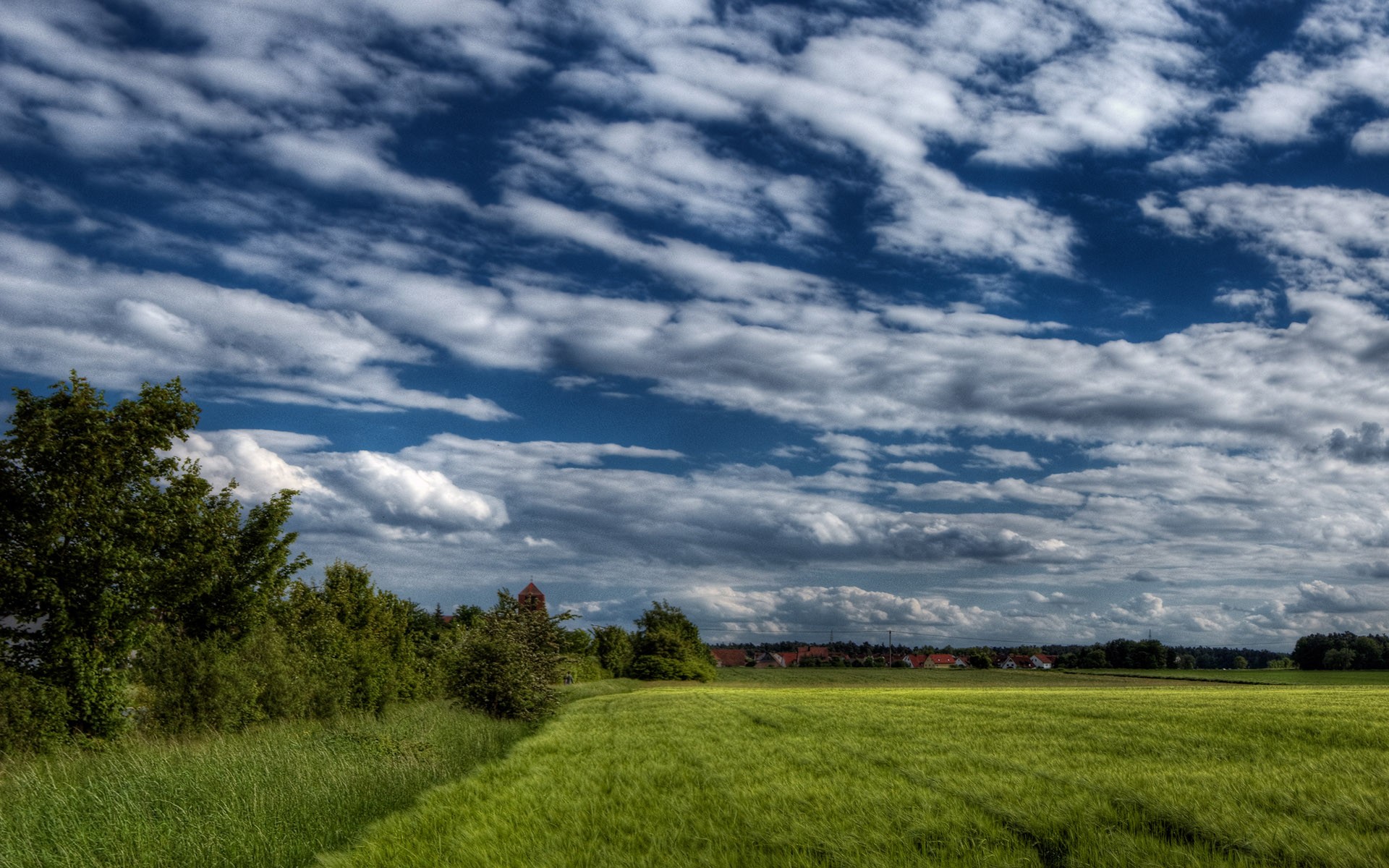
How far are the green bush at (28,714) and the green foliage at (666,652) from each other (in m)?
84.7

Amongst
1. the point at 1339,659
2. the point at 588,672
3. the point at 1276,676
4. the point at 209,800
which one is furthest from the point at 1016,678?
the point at 209,800

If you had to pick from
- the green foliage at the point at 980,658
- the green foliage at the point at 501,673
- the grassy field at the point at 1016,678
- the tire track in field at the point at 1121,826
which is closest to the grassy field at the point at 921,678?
the grassy field at the point at 1016,678

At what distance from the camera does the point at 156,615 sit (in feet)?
85.3

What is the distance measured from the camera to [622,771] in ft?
50.0

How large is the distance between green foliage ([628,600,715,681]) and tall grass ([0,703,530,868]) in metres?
83.8

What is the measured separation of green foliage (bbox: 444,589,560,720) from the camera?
33219 mm

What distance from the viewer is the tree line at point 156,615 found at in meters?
20.5

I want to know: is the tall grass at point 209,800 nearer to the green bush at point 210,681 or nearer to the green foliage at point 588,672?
the green bush at point 210,681

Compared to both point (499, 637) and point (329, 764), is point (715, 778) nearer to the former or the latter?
point (329, 764)

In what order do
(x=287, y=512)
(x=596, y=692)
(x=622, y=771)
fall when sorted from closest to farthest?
1. (x=622, y=771)
2. (x=287, y=512)
3. (x=596, y=692)

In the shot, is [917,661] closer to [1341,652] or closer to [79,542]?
[1341,652]

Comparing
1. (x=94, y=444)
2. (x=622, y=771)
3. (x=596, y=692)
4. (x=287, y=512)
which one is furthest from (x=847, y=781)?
(x=596, y=692)

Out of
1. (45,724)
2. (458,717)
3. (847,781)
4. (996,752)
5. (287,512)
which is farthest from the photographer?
(287,512)

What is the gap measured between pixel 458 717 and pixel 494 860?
877 inches
